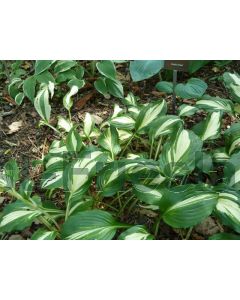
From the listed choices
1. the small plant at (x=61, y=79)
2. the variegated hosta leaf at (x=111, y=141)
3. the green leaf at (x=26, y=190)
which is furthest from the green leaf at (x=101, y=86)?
the green leaf at (x=26, y=190)

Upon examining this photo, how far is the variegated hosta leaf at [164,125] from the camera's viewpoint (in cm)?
138

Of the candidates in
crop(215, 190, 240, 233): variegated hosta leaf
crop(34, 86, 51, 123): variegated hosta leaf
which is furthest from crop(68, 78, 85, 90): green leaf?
crop(215, 190, 240, 233): variegated hosta leaf

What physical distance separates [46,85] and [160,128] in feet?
2.09

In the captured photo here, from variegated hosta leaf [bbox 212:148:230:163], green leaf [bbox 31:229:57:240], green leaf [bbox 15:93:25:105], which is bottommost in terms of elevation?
green leaf [bbox 31:229:57:240]

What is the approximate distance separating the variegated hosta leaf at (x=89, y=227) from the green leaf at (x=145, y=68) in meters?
0.83

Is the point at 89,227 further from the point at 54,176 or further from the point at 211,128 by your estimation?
the point at 211,128

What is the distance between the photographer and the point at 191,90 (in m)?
1.66

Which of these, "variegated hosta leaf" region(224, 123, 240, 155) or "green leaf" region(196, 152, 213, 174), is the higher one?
"variegated hosta leaf" region(224, 123, 240, 155)

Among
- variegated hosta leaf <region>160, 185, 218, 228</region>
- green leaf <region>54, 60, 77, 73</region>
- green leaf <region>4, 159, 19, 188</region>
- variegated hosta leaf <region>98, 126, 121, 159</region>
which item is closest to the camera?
variegated hosta leaf <region>160, 185, 218, 228</region>

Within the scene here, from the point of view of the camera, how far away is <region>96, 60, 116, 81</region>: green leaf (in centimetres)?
182

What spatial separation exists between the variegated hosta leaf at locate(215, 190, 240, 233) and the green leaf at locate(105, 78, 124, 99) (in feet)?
2.80

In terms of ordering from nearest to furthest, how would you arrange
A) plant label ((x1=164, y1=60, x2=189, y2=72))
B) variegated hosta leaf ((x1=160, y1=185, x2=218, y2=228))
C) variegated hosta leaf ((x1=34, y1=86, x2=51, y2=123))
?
1. variegated hosta leaf ((x1=160, y1=185, x2=218, y2=228))
2. plant label ((x1=164, y1=60, x2=189, y2=72))
3. variegated hosta leaf ((x1=34, y1=86, x2=51, y2=123))

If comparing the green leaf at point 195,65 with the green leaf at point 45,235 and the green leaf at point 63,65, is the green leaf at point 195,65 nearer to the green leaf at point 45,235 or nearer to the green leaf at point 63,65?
the green leaf at point 63,65

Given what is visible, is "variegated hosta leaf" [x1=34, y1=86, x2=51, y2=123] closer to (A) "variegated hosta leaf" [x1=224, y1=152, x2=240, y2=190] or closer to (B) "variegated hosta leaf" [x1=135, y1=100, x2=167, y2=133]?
(B) "variegated hosta leaf" [x1=135, y1=100, x2=167, y2=133]
